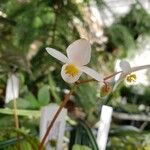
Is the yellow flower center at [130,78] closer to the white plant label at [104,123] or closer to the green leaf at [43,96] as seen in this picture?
the white plant label at [104,123]

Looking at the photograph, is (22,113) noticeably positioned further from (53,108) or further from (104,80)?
(104,80)

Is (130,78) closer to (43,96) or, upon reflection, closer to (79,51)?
(79,51)

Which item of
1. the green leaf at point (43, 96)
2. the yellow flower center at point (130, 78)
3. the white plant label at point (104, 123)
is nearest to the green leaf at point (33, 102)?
the green leaf at point (43, 96)

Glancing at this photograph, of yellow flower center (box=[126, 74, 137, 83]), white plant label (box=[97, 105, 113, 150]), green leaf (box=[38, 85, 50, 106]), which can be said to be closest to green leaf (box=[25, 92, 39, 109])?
green leaf (box=[38, 85, 50, 106])

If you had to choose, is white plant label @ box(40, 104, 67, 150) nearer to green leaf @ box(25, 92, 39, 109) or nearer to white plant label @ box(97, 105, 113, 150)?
white plant label @ box(97, 105, 113, 150)

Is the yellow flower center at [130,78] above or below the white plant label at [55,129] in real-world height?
above

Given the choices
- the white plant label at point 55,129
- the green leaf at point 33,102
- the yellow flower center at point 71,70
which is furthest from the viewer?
the green leaf at point 33,102

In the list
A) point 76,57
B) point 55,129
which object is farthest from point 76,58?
point 55,129
